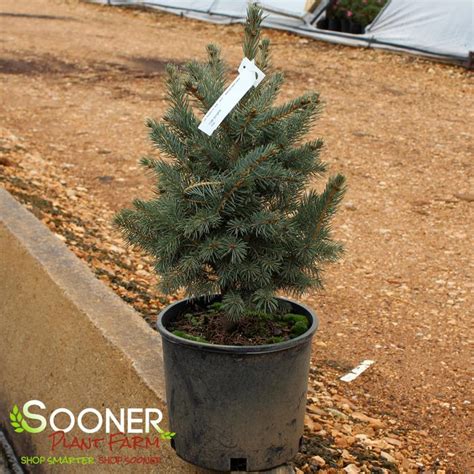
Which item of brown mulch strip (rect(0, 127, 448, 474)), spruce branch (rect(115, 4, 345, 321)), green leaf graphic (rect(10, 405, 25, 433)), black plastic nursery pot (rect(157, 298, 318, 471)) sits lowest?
green leaf graphic (rect(10, 405, 25, 433))

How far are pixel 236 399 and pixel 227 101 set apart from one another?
0.92 metres

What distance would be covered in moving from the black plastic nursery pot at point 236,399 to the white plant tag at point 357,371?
163 cm

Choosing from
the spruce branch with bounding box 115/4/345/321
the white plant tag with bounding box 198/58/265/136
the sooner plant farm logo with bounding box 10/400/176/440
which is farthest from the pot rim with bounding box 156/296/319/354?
the white plant tag with bounding box 198/58/265/136

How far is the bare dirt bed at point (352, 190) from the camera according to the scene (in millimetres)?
4137

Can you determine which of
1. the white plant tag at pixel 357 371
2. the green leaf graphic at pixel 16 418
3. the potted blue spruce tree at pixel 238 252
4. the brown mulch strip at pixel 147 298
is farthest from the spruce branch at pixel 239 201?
the green leaf graphic at pixel 16 418

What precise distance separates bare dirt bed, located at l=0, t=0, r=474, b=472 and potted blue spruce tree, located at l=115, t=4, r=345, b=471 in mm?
605

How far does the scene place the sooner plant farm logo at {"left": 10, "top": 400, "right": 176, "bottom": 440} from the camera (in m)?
3.16

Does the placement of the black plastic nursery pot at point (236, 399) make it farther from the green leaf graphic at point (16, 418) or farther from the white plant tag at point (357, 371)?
the green leaf graphic at point (16, 418)

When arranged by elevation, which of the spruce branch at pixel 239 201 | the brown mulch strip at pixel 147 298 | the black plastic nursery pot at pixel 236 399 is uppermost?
the spruce branch at pixel 239 201

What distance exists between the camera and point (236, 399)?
105 inches

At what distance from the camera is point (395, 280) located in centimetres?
577

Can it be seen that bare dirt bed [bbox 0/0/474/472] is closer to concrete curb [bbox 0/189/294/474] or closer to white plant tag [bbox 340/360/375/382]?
white plant tag [bbox 340/360/375/382]

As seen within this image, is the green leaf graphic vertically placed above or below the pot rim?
below

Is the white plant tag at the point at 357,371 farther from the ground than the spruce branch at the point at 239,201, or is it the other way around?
the spruce branch at the point at 239,201
